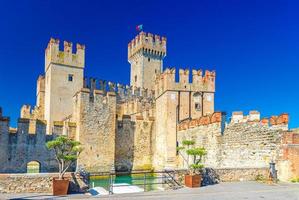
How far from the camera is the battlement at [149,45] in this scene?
129 feet

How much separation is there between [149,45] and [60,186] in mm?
30496

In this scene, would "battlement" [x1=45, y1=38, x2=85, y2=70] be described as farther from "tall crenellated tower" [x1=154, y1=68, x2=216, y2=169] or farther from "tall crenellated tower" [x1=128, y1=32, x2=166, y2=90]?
"tall crenellated tower" [x1=128, y1=32, x2=166, y2=90]

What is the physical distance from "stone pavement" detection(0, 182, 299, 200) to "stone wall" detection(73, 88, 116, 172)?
1385 cm

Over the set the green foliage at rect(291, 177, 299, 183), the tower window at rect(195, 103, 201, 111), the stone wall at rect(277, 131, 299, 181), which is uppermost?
the tower window at rect(195, 103, 201, 111)

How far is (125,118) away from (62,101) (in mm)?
6487

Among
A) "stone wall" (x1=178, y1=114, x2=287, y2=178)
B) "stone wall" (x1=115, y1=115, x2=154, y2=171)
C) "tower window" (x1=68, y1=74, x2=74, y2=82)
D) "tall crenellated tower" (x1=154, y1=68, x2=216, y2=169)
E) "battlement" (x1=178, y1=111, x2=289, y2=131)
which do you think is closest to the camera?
"battlement" (x1=178, y1=111, x2=289, y2=131)

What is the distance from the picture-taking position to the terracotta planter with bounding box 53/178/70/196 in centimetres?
1089

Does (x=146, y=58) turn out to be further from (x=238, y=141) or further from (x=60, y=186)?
(x=60, y=186)

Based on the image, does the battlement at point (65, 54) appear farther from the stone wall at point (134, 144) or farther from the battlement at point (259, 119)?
the battlement at point (259, 119)

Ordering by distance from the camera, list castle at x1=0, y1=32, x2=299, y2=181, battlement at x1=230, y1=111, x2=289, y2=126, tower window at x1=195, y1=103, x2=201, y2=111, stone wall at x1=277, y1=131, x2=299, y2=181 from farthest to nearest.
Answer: tower window at x1=195, y1=103, x2=201, y2=111, castle at x1=0, y1=32, x2=299, y2=181, battlement at x1=230, y1=111, x2=289, y2=126, stone wall at x1=277, y1=131, x2=299, y2=181

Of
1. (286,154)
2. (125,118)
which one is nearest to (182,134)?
(125,118)

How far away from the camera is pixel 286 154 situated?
13.6 m

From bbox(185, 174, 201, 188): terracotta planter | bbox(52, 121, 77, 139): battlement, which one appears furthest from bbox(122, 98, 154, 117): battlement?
bbox(185, 174, 201, 188): terracotta planter

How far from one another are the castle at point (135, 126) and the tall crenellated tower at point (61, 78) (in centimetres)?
9
